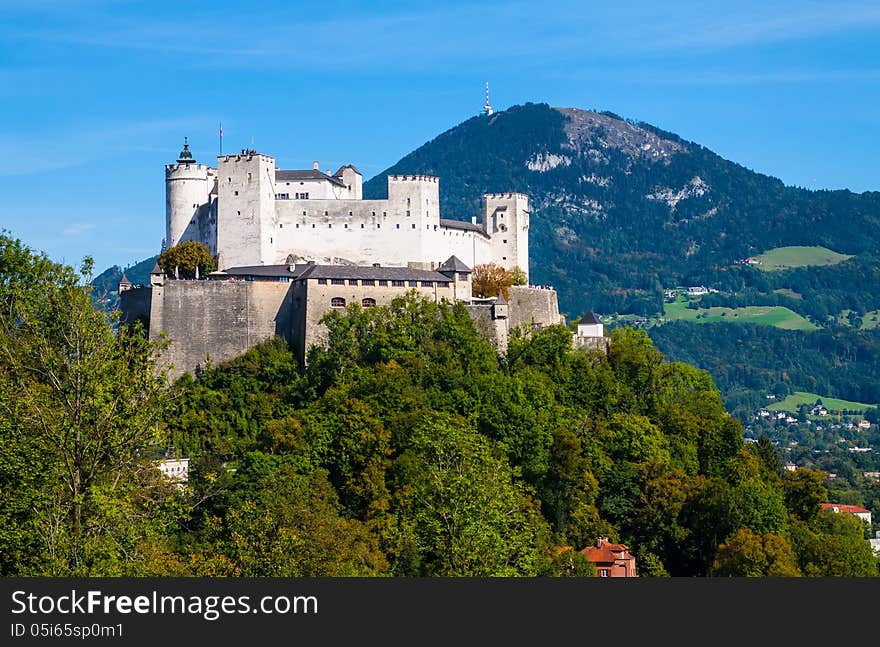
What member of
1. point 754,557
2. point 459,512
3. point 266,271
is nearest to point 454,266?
point 266,271

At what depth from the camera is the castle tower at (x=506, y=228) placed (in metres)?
81.9

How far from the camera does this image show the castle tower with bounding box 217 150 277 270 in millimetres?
73125

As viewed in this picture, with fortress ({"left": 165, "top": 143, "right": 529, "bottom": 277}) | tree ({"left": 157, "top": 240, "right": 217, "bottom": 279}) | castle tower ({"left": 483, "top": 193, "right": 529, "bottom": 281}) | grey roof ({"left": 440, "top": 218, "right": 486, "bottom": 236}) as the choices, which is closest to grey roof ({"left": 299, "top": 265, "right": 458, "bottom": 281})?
fortress ({"left": 165, "top": 143, "right": 529, "bottom": 277})

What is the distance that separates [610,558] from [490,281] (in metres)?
20.5

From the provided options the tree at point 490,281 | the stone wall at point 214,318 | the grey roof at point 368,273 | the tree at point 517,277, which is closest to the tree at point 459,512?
the grey roof at point 368,273

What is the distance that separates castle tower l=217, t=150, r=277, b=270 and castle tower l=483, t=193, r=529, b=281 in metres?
13.3

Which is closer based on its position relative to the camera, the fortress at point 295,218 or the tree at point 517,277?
the fortress at point 295,218

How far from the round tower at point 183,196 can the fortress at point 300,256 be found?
0.16ft

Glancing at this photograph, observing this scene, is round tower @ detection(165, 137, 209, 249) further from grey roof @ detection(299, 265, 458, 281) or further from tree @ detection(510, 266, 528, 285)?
tree @ detection(510, 266, 528, 285)

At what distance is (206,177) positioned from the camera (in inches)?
3046

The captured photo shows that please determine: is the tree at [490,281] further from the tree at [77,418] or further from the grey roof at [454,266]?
the tree at [77,418]

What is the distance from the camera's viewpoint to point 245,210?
7362 centimetres

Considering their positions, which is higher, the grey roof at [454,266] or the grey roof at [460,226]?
the grey roof at [460,226]

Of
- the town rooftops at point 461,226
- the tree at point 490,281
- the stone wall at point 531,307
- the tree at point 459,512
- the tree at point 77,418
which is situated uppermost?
the town rooftops at point 461,226
